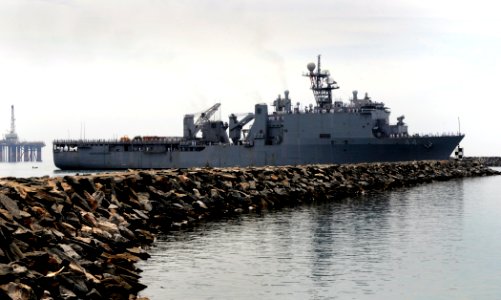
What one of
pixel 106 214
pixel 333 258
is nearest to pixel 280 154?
pixel 106 214

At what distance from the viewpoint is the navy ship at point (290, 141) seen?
7294 cm

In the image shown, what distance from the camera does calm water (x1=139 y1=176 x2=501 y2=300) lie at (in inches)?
671

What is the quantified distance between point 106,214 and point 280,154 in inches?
2072

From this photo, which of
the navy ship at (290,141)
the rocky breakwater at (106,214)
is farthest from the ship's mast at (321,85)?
the rocky breakwater at (106,214)

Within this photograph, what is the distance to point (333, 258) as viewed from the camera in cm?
2120

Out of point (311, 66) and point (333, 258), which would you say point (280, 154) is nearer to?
point (311, 66)

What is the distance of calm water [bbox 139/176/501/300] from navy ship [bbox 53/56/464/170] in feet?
127

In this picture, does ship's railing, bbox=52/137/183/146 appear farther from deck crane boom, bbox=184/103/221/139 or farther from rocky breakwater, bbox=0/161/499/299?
rocky breakwater, bbox=0/161/499/299

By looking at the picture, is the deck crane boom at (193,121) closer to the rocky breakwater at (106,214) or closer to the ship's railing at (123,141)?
the ship's railing at (123,141)

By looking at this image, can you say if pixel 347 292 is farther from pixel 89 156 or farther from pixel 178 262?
pixel 89 156

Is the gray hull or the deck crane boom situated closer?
the gray hull

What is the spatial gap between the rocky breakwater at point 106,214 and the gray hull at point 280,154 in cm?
2466

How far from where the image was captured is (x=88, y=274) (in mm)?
15461

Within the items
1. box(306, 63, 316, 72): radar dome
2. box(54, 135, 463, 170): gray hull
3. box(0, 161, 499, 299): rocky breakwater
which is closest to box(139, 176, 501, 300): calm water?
box(0, 161, 499, 299): rocky breakwater
